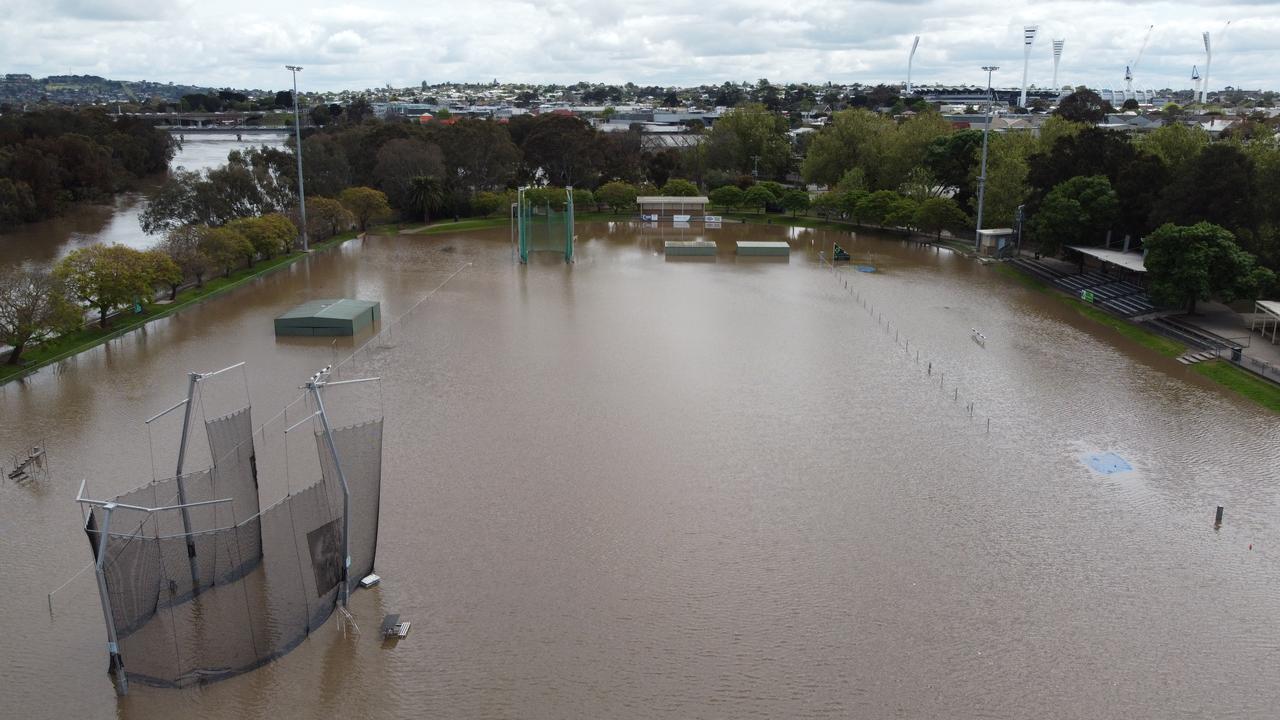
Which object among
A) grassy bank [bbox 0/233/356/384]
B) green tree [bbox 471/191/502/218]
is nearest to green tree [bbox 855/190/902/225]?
green tree [bbox 471/191/502/218]

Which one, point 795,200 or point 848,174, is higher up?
point 848,174

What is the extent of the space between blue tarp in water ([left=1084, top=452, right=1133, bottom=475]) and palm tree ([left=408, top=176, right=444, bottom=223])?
3407 centimetres

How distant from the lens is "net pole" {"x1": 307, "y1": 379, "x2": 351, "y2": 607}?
36.1 ft

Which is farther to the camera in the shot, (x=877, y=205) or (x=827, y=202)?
(x=827, y=202)

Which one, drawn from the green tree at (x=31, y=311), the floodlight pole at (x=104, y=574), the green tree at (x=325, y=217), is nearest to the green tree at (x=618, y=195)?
the green tree at (x=325, y=217)

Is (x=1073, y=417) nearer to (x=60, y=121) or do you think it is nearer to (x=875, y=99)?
(x=60, y=121)

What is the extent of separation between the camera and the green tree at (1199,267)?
77.8 feet

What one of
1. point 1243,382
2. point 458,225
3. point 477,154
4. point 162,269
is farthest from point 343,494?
point 477,154

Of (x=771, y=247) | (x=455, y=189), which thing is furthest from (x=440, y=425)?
(x=455, y=189)

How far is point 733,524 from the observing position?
13.6 metres

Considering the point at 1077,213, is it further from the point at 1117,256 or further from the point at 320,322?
the point at 320,322

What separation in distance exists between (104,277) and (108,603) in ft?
54.7

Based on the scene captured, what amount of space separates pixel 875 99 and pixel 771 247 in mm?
117614

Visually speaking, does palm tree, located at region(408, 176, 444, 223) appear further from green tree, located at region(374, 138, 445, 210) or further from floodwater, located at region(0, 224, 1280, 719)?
floodwater, located at region(0, 224, 1280, 719)
